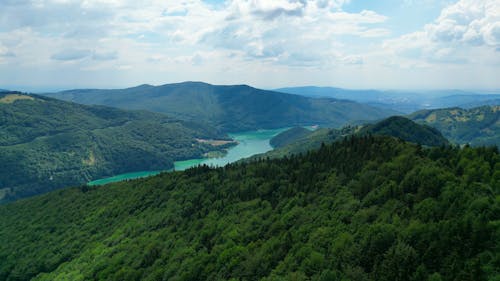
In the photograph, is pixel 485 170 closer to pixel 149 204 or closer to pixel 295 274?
pixel 295 274

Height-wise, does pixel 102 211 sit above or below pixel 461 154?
below

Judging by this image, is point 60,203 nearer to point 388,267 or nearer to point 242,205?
point 242,205

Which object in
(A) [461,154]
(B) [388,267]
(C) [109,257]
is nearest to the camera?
(B) [388,267]

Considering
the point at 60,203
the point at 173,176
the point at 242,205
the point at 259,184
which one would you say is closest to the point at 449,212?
the point at 242,205

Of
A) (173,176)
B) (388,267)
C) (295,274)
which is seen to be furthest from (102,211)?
(388,267)

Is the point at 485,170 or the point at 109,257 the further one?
the point at 109,257

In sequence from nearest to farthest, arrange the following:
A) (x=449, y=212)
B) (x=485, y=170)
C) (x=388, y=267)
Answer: (x=388, y=267), (x=449, y=212), (x=485, y=170)

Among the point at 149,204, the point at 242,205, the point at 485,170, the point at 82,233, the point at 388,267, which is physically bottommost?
the point at 82,233
